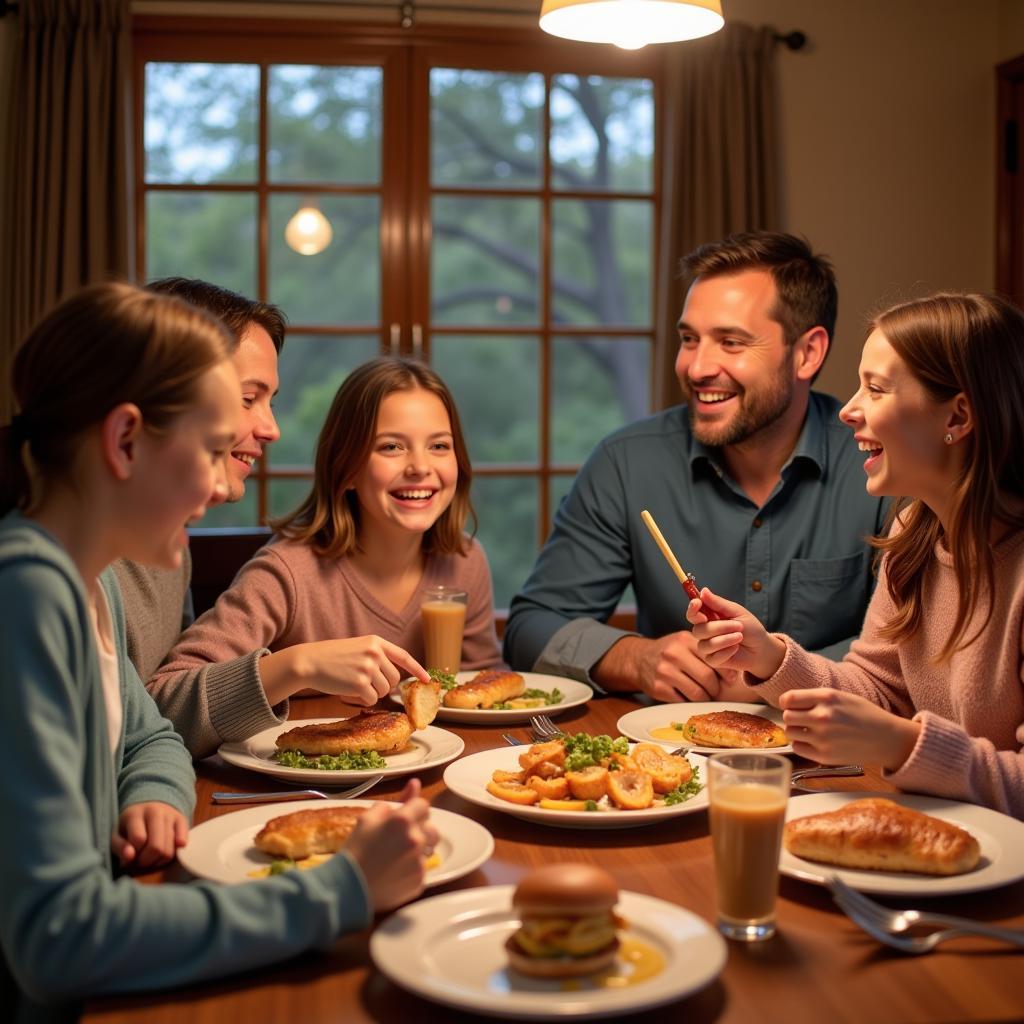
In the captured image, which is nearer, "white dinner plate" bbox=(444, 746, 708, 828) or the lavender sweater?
"white dinner plate" bbox=(444, 746, 708, 828)

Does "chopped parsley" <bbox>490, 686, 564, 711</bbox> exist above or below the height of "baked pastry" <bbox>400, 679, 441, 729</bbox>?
below

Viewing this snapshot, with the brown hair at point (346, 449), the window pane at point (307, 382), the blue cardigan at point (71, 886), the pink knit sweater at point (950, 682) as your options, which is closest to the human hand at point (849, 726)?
the pink knit sweater at point (950, 682)

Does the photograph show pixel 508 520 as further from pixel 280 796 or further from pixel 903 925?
pixel 903 925

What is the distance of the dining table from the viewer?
1041 mm

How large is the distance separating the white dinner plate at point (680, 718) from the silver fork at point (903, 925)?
0.56 meters

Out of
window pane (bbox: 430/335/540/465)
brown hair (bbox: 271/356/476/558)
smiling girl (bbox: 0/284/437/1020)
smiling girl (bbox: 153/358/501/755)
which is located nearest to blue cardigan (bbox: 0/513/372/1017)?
smiling girl (bbox: 0/284/437/1020)

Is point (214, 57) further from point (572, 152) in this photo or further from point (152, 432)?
point (152, 432)

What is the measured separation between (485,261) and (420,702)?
3.32m

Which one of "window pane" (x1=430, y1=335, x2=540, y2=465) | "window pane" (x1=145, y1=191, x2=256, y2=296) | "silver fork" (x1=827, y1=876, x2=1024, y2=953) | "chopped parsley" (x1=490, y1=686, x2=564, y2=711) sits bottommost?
"silver fork" (x1=827, y1=876, x2=1024, y2=953)

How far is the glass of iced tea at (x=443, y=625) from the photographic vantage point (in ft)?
7.64

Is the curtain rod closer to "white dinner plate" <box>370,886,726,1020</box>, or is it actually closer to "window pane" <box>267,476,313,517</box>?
"window pane" <box>267,476,313,517</box>

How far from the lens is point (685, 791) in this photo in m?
1.55

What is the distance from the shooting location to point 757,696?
2.15m

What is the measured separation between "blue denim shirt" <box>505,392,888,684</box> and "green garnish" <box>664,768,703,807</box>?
101 centimetres
